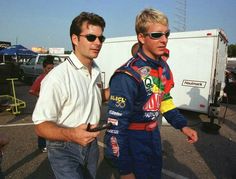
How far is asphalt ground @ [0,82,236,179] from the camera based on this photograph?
459 cm

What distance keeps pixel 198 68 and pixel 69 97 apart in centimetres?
733

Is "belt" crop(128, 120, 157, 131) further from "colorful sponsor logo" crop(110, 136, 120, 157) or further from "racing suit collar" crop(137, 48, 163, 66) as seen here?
"racing suit collar" crop(137, 48, 163, 66)

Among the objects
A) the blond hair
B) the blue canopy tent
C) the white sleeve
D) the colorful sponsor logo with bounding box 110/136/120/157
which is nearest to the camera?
the white sleeve

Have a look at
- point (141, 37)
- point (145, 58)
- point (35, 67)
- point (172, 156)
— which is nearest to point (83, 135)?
point (145, 58)

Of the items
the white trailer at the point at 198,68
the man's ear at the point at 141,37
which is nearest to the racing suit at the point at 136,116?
the man's ear at the point at 141,37

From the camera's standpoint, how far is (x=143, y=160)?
2271mm

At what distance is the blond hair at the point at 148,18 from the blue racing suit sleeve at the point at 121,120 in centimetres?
56

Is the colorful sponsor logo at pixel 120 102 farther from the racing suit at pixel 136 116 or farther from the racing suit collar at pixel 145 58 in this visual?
the racing suit collar at pixel 145 58

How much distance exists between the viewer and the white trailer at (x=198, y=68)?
832 cm

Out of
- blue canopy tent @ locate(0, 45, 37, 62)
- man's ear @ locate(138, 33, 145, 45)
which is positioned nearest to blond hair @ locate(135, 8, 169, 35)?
man's ear @ locate(138, 33, 145, 45)

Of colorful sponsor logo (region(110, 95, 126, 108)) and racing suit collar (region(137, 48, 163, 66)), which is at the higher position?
racing suit collar (region(137, 48, 163, 66))

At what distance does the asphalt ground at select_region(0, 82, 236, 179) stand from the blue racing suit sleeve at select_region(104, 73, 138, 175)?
5.78ft

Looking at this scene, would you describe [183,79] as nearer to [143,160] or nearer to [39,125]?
[143,160]

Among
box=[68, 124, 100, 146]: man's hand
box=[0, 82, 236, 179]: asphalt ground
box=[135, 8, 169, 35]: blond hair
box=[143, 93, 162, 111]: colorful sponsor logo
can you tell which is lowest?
box=[0, 82, 236, 179]: asphalt ground
